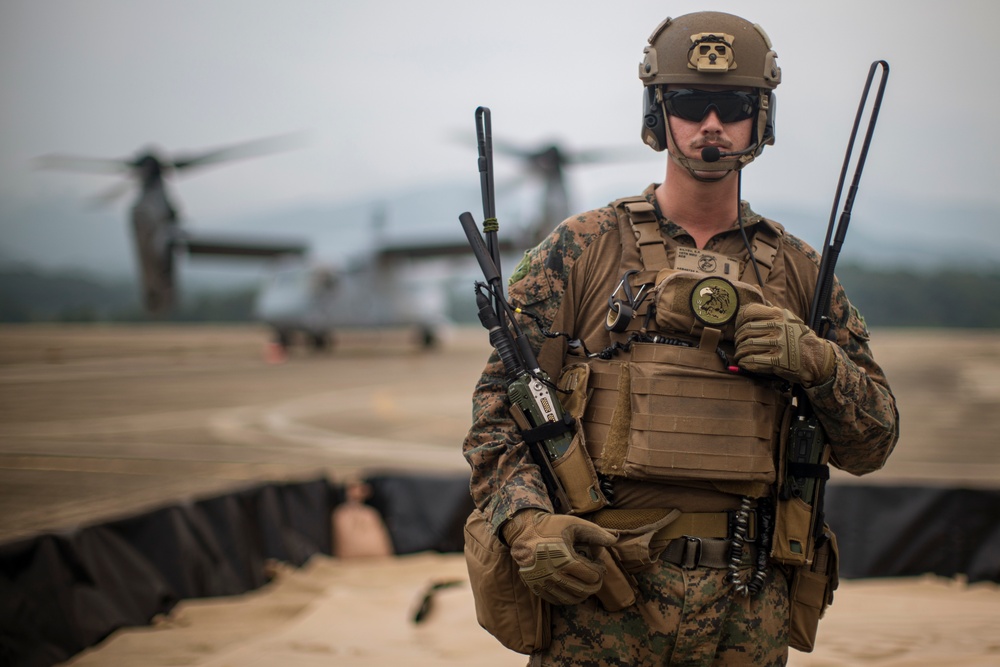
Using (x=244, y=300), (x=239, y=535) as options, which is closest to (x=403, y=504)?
(x=239, y=535)

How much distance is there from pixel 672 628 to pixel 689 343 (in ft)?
1.96

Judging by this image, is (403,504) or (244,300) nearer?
(403,504)

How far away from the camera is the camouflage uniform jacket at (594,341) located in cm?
184

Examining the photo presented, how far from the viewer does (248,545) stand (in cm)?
489

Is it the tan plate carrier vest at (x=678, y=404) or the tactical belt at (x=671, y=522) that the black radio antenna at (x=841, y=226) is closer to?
the tan plate carrier vest at (x=678, y=404)

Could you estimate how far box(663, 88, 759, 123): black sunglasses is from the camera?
1941 millimetres

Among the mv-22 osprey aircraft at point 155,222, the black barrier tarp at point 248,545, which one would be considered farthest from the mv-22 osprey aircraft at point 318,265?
the black barrier tarp at point 248,545

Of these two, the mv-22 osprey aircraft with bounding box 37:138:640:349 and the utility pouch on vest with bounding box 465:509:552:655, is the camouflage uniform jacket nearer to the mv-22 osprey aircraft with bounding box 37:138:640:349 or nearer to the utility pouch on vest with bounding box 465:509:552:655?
the utility pouch on vest with bounding box 465:509:552:655

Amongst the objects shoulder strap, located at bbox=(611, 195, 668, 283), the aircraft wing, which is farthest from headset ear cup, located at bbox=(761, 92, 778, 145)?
the aircraft wing

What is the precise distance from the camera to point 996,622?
13.3ft

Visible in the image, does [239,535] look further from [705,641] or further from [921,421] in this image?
[921,421]

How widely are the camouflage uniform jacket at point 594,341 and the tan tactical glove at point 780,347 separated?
0.06m

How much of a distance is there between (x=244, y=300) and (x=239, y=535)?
71051mm

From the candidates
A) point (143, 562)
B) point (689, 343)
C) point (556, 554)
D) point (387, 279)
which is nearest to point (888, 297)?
point (387, 279)
